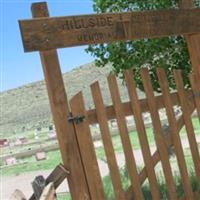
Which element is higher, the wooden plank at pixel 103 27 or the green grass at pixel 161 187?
the wooden plank at pixel 103 27

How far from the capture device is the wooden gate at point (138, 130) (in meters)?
3.98

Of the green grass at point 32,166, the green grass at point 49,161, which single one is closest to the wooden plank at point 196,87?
the green grass at point 49,161

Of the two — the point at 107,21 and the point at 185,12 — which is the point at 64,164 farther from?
the point at 185,12

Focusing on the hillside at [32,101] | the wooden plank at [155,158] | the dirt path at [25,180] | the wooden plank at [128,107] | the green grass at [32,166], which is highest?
the hillside at [32,101]

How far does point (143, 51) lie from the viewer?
6328mm

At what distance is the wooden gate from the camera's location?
3979 millimetres

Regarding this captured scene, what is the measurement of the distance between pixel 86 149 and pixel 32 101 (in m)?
36.4

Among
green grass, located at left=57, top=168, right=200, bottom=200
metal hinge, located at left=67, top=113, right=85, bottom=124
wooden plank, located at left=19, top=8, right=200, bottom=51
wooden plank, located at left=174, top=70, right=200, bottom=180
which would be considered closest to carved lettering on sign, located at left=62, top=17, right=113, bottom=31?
wooden plank, located at left=19, top=8, right=200, bottom=51

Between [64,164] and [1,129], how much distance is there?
Result: 32.0m

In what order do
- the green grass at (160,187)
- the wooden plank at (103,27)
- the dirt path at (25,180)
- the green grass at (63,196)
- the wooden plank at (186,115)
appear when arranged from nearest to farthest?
the wooden plank at (103,27), the wooden plank at (186,115), the green grass at (160,187), the green grass at (63,196), the dirt path at (25,180)

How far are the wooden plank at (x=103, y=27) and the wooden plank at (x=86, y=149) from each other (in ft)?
1.42

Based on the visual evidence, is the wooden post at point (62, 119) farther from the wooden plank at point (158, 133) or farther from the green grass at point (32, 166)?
the green grass at point (32, 166)

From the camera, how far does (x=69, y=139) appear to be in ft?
12.8

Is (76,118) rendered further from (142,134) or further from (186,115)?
(186,115)
